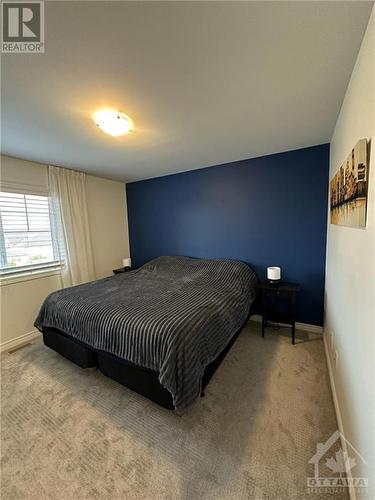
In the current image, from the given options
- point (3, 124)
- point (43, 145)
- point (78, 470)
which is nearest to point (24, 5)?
point (3, 124)

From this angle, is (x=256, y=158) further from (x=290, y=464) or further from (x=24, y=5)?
(x=290, y=464)

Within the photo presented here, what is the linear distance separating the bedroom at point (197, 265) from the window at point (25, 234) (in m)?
0.02

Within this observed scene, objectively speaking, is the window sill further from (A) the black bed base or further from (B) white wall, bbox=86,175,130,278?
(A) the black bed base

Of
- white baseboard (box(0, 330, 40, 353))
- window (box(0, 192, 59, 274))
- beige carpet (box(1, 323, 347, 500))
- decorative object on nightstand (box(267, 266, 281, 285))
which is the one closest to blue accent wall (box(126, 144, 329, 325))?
decorative object on nightstand (box(267, 266, 281, 285))

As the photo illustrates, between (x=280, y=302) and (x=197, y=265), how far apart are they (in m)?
1.27

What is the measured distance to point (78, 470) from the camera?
47.4 inches

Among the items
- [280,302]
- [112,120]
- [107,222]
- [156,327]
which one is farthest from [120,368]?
[107,222]

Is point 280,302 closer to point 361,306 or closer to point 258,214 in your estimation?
point 258,214

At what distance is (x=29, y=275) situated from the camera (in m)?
2.77

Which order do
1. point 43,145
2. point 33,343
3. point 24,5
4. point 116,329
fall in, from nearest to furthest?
point 24,5
point 116,329
point 43,145
point 33,343

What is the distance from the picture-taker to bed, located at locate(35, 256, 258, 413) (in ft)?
4.76

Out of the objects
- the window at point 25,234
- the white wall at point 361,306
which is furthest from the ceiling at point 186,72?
the window at point 25,234

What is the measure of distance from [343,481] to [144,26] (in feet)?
8.25

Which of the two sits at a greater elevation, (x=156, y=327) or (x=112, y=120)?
(x=112, y=120)
